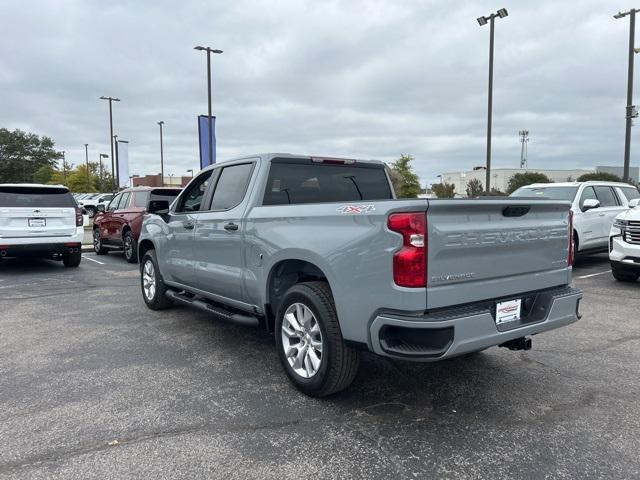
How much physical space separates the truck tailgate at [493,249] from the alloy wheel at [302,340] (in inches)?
39.8

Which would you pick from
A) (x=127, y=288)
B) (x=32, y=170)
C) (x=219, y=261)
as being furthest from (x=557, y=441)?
(x=32, y=170)

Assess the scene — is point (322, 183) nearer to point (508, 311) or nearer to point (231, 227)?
point (231, 227)

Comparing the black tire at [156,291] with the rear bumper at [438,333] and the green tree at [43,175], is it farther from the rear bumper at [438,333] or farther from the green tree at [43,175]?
the green tree at [43,175]

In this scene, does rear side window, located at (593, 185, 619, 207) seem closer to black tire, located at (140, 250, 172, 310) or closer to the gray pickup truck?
the gray pickup truck

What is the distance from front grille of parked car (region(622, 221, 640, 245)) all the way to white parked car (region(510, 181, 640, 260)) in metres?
1.87

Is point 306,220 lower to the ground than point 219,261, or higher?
higher

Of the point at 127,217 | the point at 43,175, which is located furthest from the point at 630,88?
the point at 43,175

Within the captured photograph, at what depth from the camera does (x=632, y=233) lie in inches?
320

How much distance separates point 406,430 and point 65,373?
2979 mm

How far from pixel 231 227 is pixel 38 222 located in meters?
7.49

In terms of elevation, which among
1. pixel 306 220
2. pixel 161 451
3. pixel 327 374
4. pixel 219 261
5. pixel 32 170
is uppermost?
pixel 32 170

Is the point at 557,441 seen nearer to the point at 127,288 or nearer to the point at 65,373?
the point at 65,373

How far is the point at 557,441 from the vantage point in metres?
3.11

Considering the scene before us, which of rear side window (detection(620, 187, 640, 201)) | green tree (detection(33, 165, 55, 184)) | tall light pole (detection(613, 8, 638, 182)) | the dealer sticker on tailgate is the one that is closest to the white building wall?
green tree (detection(33, 165, 55, 184))
